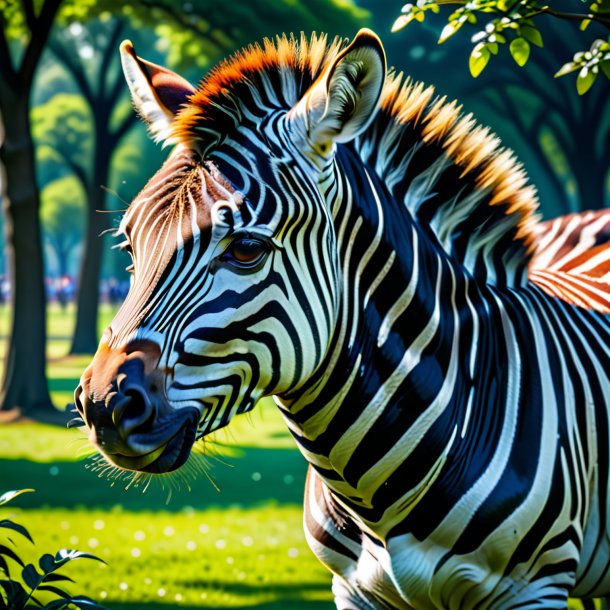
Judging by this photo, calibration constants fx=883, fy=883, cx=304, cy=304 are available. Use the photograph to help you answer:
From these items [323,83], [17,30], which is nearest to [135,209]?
[323,83]

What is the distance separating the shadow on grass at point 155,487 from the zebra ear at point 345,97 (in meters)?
7.07

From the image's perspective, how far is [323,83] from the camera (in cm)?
259

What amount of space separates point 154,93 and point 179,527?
21.7 feet

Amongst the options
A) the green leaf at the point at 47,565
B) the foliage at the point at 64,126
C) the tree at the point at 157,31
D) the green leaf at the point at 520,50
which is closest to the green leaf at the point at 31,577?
the green leaf at the point at 47,565

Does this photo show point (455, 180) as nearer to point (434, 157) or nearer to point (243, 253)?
point (434, 157)

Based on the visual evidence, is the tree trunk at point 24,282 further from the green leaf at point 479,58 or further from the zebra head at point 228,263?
the zebra head at point 228,263

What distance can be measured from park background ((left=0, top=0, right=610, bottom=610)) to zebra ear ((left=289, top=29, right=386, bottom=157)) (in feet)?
3.15

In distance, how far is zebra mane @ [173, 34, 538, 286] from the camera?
9.55 ft

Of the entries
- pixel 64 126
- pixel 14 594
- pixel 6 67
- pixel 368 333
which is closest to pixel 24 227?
pixel 6 67

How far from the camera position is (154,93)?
2.97 m

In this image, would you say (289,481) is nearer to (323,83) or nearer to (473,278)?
(473,278)

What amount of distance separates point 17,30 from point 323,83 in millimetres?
18277

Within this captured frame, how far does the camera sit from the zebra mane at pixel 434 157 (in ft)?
9.55

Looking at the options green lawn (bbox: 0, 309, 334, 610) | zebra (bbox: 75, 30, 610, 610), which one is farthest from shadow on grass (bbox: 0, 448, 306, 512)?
zebra (bbox: 75, 30, 610, 610)
